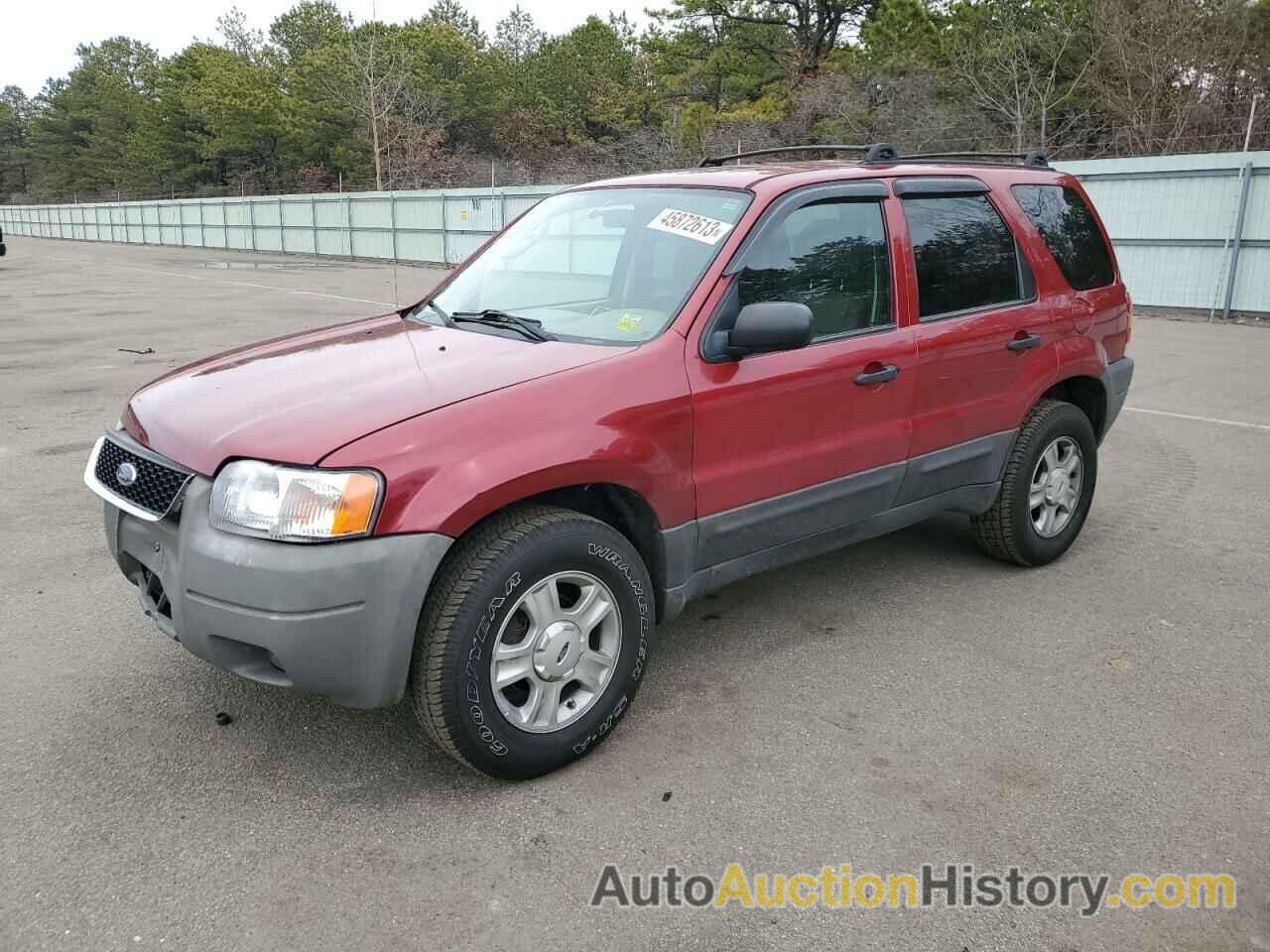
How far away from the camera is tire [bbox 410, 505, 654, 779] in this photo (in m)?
2.80

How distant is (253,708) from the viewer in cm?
348

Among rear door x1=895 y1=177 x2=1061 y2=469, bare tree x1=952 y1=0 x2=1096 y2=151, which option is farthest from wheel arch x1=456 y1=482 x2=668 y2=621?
bare tree x1=952 y1=0 x2=1096 y2=151

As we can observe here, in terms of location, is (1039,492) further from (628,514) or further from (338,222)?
(338,222)

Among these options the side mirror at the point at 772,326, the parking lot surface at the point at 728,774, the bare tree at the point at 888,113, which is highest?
the bare tree at the point at 888,113

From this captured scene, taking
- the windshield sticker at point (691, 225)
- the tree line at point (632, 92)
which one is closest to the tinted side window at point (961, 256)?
the windshield sticker at point (691, 225)

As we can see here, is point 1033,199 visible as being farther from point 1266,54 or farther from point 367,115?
point 367,115

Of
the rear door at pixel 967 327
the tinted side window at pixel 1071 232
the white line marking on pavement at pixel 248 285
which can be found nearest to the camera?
the rear door at pixel 967 327

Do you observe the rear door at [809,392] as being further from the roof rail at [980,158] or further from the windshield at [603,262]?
the roof rail at [980,158]

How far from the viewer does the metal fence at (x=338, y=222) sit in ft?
91.5

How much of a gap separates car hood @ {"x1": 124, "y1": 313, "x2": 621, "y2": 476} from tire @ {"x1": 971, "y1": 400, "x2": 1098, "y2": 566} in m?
2.24

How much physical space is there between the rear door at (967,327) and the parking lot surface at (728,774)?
74 cm

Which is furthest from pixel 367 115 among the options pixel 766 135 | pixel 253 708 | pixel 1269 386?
pixel 253 708

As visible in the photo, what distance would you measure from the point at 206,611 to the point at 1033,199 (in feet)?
12.7

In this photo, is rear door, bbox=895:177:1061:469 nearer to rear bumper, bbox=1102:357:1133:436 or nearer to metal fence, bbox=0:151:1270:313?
rear bumper, bbox=1102:357:1133:436
